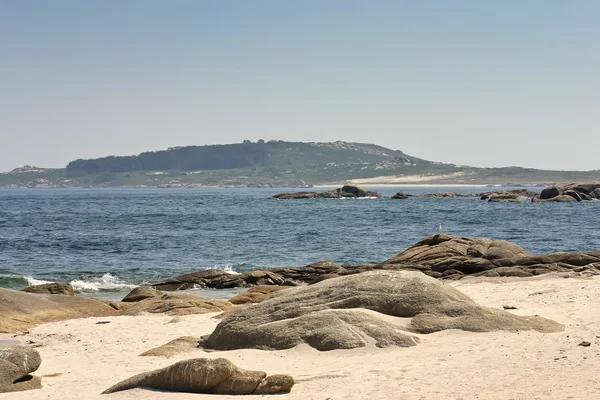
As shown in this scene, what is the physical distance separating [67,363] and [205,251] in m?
27.8

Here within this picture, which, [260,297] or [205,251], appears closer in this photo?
[260,297]

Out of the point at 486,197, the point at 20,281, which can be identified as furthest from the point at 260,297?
the point at 486,197

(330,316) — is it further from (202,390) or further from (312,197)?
(312,197)

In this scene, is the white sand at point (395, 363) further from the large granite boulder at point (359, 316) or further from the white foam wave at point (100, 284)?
the white foam wave at point (100, 284)

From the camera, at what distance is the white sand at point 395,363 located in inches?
396

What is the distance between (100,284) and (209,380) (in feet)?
59.3

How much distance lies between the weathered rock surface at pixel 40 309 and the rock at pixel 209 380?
7.31 meters

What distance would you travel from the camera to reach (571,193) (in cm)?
10500

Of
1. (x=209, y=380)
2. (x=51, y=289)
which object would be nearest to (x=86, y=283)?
(x=51, y=289)

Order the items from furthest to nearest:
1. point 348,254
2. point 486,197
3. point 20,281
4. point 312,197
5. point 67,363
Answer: point 312,197
point 486,197
point 348,254
point 20,281
point 67,363

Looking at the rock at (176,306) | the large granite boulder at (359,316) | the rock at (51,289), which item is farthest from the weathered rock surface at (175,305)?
the large granite boulder at (359,316)

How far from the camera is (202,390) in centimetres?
1071

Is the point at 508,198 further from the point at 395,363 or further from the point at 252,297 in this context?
the point at 395,363

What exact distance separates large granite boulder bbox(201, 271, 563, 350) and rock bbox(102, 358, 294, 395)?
7.90 feet
